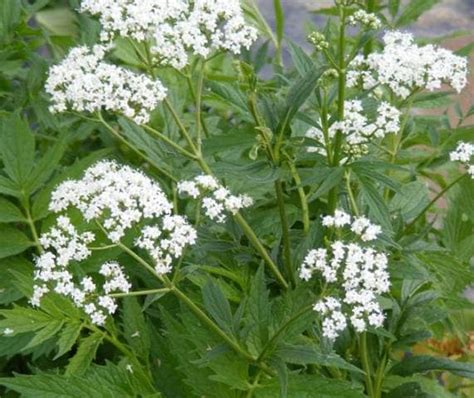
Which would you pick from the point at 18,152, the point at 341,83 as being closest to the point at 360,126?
the point at 341,83

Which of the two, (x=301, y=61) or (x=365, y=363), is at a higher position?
(x=301, y=61)

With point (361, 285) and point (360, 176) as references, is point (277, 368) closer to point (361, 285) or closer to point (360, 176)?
point (361, 285)

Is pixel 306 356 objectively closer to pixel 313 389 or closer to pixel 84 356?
pixel 313 389

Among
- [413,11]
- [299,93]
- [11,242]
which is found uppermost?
[413,11]

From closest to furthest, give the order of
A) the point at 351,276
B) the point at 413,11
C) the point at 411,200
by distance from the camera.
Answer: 1. the point at 351,276
2. the point at 411,200
3. the point at 413,11

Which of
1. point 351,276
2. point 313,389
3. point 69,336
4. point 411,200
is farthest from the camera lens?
point 411,200

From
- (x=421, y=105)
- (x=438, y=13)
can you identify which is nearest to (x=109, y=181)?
(x=421, y=105)

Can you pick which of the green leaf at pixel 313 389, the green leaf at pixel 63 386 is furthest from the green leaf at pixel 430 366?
the green leaf at pixel 63 386
